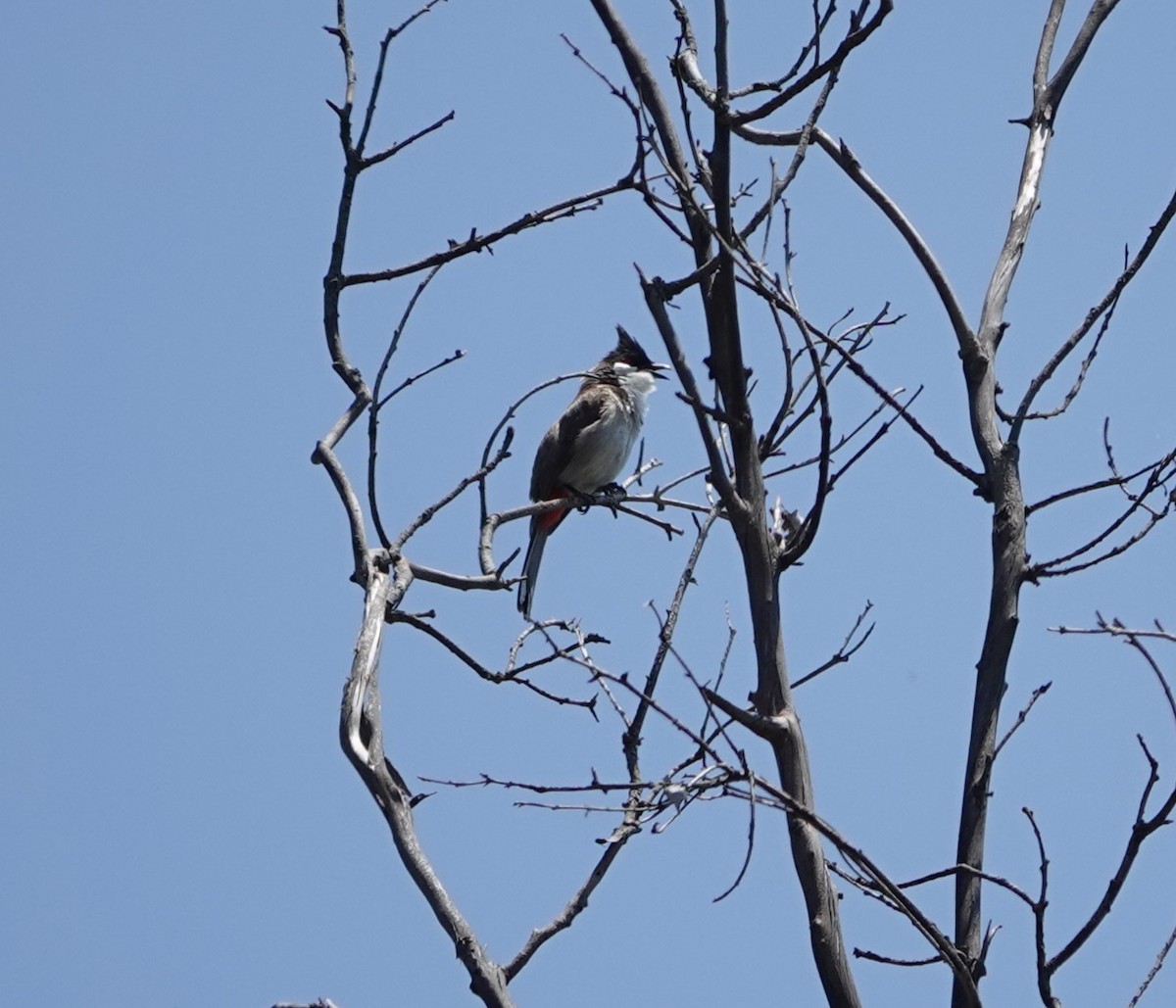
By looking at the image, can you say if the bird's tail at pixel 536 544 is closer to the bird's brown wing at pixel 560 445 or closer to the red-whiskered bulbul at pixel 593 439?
the red-whiskered bulbul at pixel 593 439

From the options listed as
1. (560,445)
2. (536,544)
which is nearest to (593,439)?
(560,445)

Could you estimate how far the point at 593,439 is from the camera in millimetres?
7926

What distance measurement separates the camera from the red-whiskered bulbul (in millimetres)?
7918

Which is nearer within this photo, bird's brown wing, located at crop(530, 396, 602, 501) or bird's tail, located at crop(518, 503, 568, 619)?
bird's tail, located at crop(518, 503, 568, 619)

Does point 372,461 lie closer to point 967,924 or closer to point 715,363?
point 715,363

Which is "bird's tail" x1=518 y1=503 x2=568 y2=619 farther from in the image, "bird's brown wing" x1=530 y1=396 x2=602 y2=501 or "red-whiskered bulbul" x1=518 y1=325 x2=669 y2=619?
"bird's brown wing" x1=530 y1=396 x2=602 y2=501

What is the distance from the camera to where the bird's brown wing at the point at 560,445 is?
316 inches

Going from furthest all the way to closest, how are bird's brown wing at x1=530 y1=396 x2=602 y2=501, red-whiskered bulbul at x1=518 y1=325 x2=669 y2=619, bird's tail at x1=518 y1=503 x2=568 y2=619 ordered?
1. bird's brown wing at x1=530 y1=396 x2=602 y2=501
2. red-whiskered bulbul at x1=518 y1=325 x2=669 y2=619
3. bird's tail at x1=518 y1=503 x2=568 y2=619

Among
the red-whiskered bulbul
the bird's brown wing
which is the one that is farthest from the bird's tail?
the bird's brown wing

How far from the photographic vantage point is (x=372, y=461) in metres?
3.18

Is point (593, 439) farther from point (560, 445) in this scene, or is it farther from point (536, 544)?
point (536, 544)

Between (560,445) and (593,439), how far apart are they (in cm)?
26

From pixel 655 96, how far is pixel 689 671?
1.19 m

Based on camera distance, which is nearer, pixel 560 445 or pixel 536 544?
pixel 536 544
